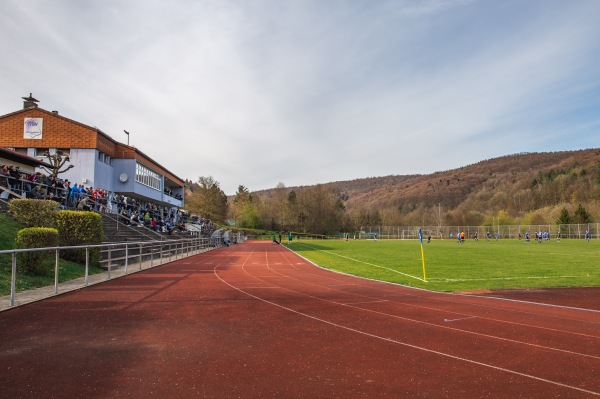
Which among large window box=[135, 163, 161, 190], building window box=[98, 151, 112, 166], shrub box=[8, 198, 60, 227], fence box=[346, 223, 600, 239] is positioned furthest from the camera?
fence box=[346, 223, 600, 239]

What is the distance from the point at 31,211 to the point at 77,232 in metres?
1.74

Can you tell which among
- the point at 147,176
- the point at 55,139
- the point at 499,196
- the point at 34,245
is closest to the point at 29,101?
the point at 55,139

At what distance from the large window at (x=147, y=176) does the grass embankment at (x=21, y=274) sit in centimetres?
2592

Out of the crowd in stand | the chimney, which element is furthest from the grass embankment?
the chimney

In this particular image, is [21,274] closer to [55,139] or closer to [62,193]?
[62,193]

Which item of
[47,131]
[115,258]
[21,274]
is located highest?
[47,131]

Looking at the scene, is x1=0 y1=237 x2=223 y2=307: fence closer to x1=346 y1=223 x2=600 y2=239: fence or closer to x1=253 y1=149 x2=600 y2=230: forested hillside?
x1=346 y1=223 x2=600 y2=239: fence

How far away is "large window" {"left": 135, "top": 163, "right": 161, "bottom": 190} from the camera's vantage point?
1618 inches

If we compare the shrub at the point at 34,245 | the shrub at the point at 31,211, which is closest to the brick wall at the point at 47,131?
the shrub at the point at 31,211

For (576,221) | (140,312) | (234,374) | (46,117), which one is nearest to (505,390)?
(234,374)

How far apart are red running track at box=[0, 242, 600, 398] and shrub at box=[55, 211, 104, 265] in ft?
17.3

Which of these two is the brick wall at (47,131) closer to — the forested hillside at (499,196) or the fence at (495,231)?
the fence at (495,231)

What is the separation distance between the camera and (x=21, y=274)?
448 inches

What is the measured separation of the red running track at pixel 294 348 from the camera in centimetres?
452
